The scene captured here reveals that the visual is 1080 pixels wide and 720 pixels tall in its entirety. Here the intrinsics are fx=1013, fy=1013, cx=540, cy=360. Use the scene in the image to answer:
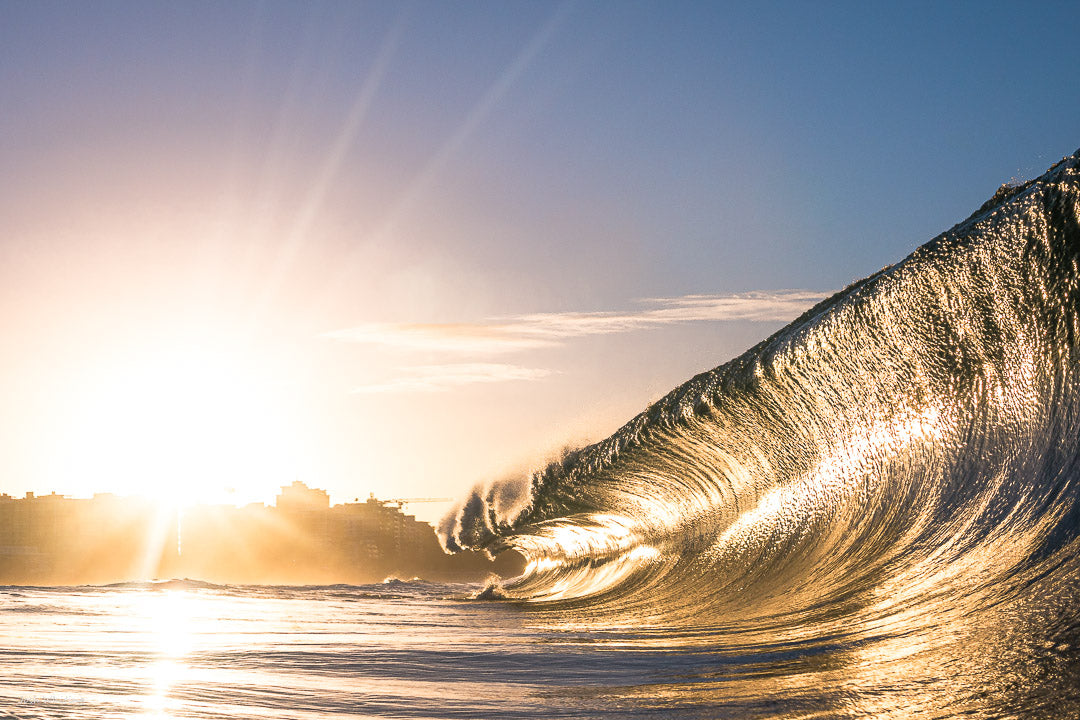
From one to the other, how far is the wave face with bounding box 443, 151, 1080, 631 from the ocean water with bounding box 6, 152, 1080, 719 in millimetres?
13

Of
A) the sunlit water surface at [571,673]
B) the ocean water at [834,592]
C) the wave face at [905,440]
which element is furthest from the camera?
the wave face at [905,440]

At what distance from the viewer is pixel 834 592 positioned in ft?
12.4

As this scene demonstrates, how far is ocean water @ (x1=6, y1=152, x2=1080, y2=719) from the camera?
196 cm

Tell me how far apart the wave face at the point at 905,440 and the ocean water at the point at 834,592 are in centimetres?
1

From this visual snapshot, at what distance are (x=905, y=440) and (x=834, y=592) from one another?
34.2 inches

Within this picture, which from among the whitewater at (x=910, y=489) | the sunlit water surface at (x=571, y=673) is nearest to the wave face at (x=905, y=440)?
the whitewater at (x=910, y=489)

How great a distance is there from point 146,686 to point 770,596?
3.13 metres

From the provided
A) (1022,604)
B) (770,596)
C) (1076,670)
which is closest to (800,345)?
(770,596)

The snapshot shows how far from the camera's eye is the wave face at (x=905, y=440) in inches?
111

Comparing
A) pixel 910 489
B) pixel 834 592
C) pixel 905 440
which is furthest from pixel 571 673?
pixel 905 440

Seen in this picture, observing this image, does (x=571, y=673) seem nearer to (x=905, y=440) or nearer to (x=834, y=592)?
(x=834, y=592)

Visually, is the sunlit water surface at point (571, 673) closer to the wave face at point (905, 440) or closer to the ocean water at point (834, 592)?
the ocean water at point (834, 592)

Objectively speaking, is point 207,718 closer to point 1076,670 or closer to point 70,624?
point 1076,670

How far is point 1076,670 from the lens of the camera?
1.68m
